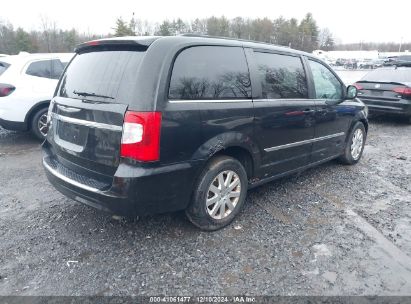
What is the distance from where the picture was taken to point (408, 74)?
337 inches

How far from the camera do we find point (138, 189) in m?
2.58

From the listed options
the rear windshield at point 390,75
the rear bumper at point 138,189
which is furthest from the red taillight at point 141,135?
the rear windshield at point 390,75

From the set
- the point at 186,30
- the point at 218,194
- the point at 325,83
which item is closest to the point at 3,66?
the point at 218,194

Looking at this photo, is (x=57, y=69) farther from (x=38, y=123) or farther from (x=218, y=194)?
(x=218, y=194)

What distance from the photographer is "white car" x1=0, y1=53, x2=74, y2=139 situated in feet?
19.8

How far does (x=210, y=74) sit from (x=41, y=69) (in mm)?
4934

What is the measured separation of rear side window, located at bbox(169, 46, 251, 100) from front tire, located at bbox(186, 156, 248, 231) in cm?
66

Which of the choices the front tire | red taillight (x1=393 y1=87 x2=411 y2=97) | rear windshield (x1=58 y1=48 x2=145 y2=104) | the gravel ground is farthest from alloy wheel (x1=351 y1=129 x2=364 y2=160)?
rear windshield (x1=58 y1=48 x2=145 y2=104)

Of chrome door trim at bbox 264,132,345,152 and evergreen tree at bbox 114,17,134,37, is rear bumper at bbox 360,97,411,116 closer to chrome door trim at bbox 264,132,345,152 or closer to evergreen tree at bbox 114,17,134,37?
chrome door trim at bbox 264,132,345,152

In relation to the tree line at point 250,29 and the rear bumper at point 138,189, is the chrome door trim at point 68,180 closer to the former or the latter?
the rear bumper at point 138,189

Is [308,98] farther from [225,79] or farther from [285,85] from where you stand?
[225,79]

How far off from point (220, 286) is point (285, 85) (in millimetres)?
2388

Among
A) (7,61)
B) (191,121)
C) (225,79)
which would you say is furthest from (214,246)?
(7,61)

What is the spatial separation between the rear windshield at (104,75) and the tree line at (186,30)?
132 ft
